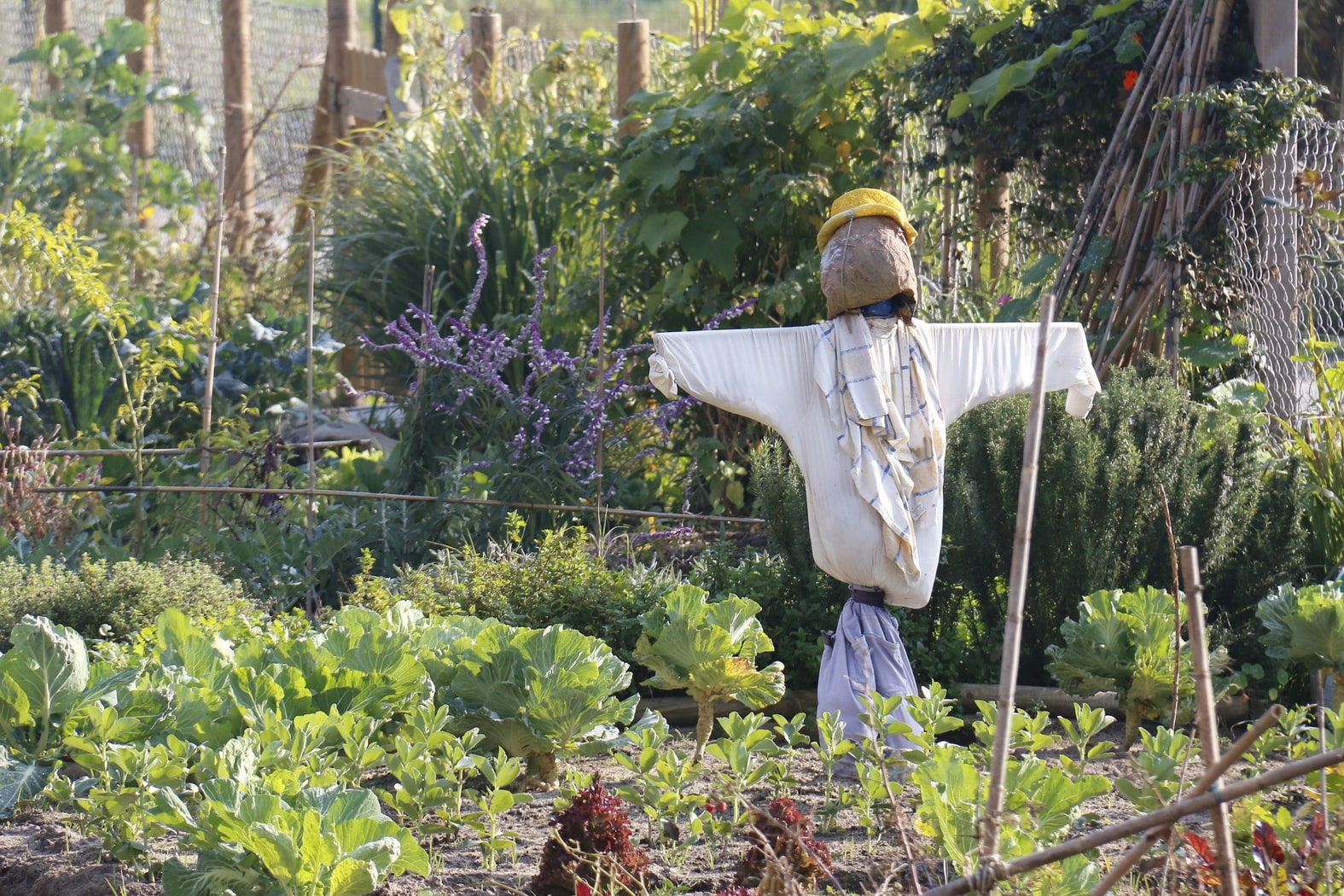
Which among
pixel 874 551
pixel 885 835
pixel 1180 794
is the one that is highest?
pixel 874 551

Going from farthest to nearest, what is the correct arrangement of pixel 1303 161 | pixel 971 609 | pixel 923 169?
1. pixel 923 169
2. pixel 1303 161
3. pixel 971 609

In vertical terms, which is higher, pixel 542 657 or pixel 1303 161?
pixel 1303 161

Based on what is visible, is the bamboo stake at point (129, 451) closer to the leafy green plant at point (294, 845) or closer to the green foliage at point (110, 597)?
the green foliage at point (110, 597)

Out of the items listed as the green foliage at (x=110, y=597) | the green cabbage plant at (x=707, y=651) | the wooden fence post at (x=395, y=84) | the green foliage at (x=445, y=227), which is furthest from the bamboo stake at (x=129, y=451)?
the wooden fence post at (x=395, y=84)

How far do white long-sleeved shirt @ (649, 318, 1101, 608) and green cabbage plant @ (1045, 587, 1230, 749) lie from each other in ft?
1.24

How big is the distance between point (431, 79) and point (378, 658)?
7.70 m

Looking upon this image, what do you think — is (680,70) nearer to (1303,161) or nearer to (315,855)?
(1303,161)

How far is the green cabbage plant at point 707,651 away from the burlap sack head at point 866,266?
72 cm

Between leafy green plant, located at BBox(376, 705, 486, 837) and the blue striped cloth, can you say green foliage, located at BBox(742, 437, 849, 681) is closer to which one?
the blue striped cloth

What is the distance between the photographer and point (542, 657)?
9.01ft

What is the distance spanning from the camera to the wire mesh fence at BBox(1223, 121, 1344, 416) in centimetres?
454

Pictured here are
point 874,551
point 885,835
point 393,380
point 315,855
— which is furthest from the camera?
point 393,380

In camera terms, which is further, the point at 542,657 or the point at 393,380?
the point at 393,380

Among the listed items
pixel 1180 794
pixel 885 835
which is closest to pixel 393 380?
pixel 885 835
